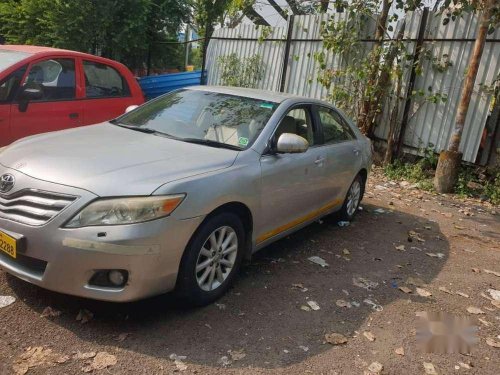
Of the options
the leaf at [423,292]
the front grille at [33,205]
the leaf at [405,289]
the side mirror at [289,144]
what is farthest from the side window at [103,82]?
the leaf at [423,292]

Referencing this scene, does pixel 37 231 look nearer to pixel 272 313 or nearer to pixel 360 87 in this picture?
pixel 272 313

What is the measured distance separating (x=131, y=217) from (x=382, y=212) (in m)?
4.44

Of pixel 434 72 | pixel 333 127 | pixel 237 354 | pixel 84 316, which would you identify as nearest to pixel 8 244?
pixel 84 316

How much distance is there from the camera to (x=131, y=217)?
2.85 meters

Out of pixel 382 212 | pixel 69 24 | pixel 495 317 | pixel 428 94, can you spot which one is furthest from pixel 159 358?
pixel 69 24

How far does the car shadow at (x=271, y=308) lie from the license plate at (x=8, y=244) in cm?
43

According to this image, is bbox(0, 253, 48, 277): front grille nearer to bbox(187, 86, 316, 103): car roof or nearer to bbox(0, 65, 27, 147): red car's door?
bbox(187, 86, 316, 103): car roof

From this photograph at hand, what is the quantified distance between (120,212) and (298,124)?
221cm

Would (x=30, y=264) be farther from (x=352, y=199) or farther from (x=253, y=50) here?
(x=253, y=50)

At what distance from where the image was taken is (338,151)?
16.5ft

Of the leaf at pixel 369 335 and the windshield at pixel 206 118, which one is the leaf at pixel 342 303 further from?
the windshield at pixel 206 118

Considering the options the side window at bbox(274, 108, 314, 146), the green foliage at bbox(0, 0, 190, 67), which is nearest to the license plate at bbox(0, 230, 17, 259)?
the side window at bbox(274, 108, 314, 146)

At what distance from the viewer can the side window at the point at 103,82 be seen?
6.28 meters

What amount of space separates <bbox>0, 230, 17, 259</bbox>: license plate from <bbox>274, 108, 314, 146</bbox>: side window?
216 centimetres
